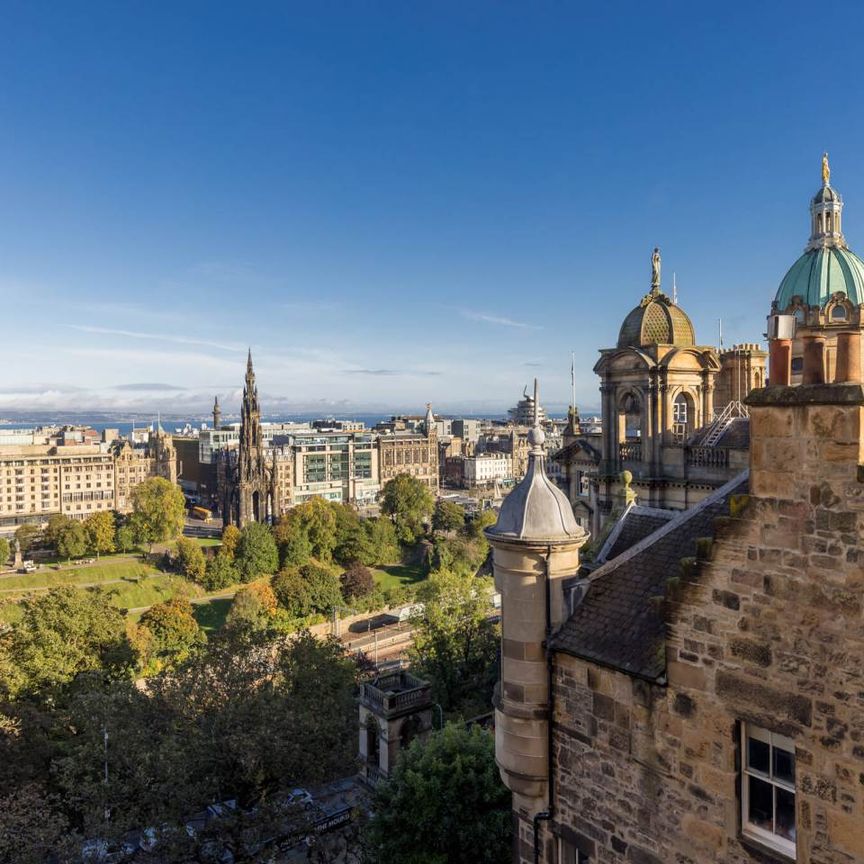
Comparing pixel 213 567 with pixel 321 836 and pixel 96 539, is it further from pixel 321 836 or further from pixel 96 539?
pixel 321 836

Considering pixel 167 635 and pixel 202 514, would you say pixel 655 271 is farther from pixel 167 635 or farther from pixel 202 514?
pixel 202 514

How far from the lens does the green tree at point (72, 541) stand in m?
83.8

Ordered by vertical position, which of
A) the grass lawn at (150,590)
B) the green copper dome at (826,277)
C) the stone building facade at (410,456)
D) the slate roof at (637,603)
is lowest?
the grass lawn at (150,590)

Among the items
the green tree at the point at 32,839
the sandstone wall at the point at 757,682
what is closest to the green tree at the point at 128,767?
the green tree at the point at 32,839

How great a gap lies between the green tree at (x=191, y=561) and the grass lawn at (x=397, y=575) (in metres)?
20.3

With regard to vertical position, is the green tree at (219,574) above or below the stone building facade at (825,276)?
below

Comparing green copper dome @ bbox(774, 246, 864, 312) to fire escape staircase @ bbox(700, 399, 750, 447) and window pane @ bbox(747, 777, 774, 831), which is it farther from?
window pane @ bbox(747, 777, 774, 831)

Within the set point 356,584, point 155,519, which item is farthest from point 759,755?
point 155,519

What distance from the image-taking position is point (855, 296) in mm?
36688

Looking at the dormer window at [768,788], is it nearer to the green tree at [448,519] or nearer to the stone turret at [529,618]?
the stone turret at [529,618]

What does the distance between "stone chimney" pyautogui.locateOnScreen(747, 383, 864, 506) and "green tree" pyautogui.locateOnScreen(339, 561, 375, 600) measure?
2796 inches

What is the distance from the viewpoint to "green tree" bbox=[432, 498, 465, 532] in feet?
333

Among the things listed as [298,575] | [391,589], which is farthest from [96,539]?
[391,589]

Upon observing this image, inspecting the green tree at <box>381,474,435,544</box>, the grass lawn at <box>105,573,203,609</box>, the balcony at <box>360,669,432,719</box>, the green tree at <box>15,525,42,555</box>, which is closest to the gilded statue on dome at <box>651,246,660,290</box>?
the balcony at <box>360,669,432,719</box>
